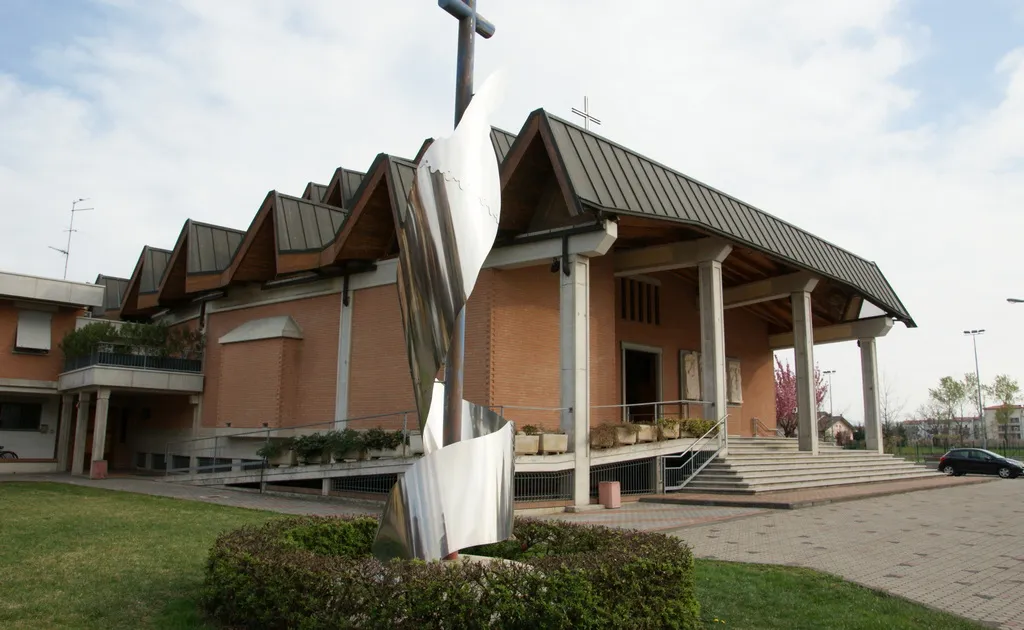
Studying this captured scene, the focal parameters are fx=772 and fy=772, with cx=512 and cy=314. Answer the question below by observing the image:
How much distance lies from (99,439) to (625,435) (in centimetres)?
1530

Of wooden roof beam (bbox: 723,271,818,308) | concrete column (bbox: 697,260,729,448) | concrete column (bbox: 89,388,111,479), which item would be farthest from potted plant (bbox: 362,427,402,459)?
wooden roof beam (bbox: 723,271,818,308)

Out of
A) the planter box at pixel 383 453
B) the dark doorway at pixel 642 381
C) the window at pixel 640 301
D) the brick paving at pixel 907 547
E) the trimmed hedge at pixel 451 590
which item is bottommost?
the brick paving at pixel 907 547

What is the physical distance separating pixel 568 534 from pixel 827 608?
2261 millimetres

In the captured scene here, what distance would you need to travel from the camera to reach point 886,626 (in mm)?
5844

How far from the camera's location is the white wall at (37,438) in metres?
24.5

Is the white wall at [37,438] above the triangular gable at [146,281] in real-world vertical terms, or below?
below

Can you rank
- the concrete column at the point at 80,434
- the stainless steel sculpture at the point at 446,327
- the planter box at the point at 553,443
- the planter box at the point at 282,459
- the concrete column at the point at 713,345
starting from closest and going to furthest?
the stainless steel sculpture at the point at 446,327
the planter box at the point at 553,443
the planter box at the point at 282,459
the concrete column at the point at 713,345
the concrete column at the point at 80,434

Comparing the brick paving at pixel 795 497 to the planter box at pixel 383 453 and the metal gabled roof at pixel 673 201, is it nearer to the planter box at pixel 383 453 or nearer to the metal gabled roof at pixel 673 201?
the planter box at pixel 383 453

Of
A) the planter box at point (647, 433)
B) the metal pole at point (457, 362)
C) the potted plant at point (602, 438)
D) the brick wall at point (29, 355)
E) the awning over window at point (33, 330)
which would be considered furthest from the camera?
the awning over window at point (33, 330)

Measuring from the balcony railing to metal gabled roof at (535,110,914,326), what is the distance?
1508cm

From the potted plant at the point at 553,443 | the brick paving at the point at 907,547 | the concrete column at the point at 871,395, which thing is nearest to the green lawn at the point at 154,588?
the brick paving at the point at 907,547

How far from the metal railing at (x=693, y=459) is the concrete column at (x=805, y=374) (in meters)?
4.55

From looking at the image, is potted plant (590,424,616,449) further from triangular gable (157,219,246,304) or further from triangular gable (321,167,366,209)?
triangular gable (321,167,366,209)

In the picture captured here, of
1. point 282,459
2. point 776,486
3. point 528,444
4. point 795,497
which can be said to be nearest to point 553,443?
point 528,444
